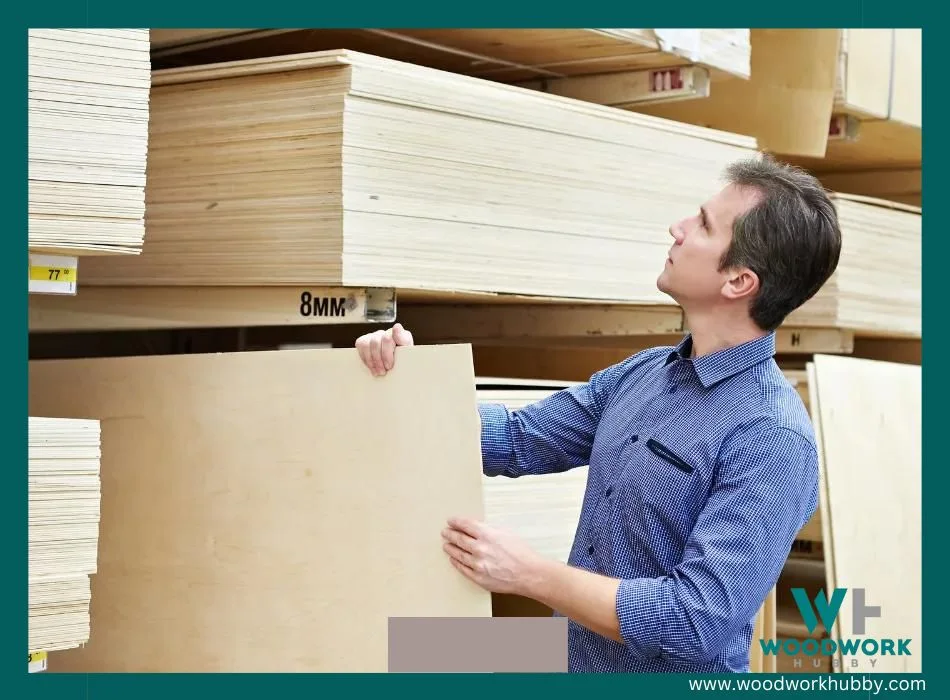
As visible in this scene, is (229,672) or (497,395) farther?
(497,395)

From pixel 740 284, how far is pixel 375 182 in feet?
3.19

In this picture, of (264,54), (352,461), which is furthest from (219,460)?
(264,54)

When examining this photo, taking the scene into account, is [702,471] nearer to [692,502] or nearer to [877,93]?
[692,502]

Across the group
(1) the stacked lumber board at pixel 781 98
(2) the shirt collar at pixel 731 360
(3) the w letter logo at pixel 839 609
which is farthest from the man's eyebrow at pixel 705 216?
(1) the stacked lumber board at pixel 781 98

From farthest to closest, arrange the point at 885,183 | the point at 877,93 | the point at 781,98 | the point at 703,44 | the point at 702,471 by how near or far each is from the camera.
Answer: the point at 885,183 → the point at 877,93 → the point at 781,98 → the point at 703,44 → the point at 702,471

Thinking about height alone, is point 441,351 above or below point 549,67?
below

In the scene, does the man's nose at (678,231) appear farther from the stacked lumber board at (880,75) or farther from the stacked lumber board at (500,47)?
the stacked lumber board at (880,75)

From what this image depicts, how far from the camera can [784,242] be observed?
2430 mm

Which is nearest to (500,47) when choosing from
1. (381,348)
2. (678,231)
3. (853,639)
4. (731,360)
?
(678,231)

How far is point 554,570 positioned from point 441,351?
0.51 meters

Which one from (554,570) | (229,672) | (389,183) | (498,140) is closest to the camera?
(554,570)

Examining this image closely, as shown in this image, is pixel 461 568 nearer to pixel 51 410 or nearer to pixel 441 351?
pixel 441 351

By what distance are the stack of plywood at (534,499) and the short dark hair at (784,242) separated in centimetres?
96

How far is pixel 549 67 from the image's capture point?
388 centimetres
